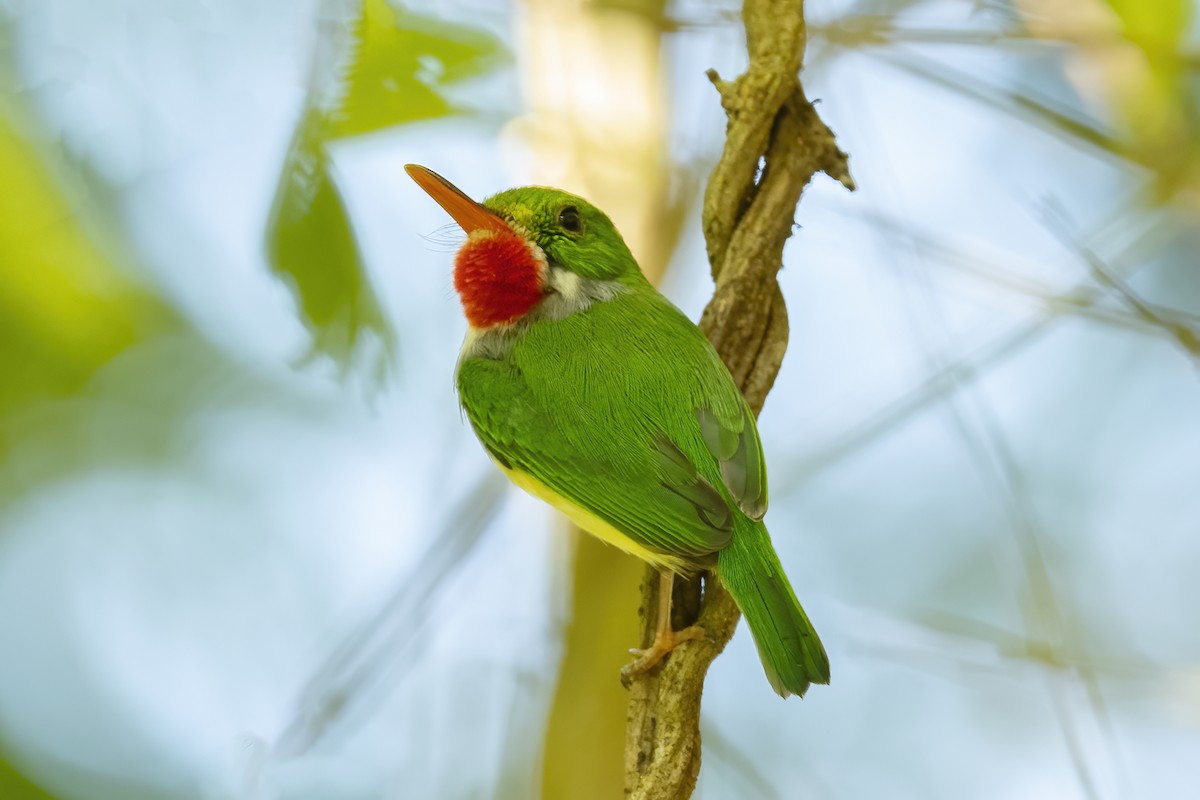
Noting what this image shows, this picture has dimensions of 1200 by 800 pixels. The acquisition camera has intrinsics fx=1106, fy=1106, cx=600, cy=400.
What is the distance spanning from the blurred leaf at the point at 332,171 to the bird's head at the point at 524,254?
237 mm

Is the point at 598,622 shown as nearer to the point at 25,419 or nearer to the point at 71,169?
the point at 25,419

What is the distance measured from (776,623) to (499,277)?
101 cm

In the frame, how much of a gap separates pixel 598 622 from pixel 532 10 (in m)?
1.64

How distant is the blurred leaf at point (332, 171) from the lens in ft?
6.90

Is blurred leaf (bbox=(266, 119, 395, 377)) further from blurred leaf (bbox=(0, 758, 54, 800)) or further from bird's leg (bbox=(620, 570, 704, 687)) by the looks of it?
blurred leaf (bbox=(0, 758, 54, 800))

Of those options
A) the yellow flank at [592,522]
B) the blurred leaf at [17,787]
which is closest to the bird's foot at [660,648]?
the yellow flank at [592,522]

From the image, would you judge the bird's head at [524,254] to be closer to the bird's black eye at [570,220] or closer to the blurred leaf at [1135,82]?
the bird's black eye at [570,220]

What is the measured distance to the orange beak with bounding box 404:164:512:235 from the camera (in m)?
2.45

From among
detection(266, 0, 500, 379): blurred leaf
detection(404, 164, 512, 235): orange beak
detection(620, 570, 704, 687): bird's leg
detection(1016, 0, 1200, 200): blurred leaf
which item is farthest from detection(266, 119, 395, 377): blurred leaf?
detection(1016, 0, 1200, 200): blurred leaf

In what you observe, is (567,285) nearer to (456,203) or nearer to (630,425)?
(456,203)

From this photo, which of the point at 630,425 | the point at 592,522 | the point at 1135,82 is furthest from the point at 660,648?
the point at 1135,82

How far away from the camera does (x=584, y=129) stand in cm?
309

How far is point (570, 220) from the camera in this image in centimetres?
257

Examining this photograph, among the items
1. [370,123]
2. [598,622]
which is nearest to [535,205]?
[370,123]
